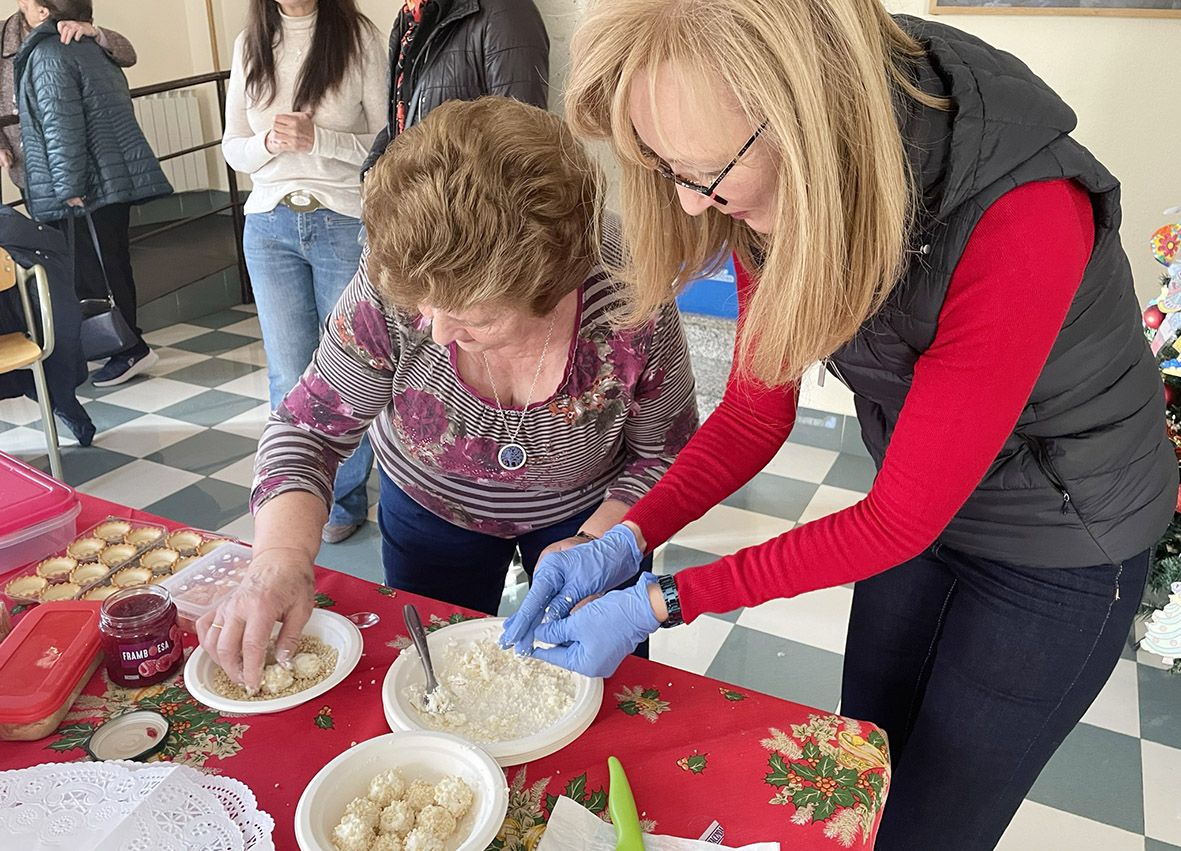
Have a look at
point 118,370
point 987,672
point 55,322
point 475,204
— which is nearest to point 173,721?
point 475,204

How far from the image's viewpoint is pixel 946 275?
2.89 ft

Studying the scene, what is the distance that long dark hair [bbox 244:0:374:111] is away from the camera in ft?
8.47

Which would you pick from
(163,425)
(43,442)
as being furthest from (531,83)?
(43,442)

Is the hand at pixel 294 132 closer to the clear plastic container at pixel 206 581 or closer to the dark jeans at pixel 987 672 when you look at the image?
the clear plastic container at pixel 206 581

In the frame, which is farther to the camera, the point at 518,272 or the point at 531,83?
the point at 531,83

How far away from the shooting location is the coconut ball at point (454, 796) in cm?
84

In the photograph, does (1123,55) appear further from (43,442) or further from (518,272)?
(43,442)

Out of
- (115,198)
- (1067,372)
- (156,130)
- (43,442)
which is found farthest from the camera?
(156,130)

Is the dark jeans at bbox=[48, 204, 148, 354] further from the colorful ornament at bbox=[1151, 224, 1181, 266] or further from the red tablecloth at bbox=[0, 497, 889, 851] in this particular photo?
the colorful ornament at bbox=[1151, 224, 1181, 266]

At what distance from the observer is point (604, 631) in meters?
1.03

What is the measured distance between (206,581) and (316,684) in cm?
28

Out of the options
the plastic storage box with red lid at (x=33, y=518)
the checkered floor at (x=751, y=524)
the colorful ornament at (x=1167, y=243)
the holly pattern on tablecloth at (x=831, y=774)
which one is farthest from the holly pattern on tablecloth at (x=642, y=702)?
the colorful ornament at (x=1167, y=243)

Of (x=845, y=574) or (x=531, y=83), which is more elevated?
(x=531, y=83)

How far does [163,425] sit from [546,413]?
2.75m
